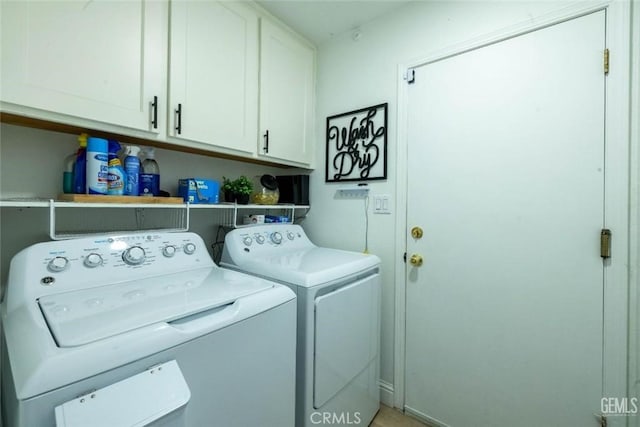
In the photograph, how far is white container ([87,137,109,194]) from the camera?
111cm

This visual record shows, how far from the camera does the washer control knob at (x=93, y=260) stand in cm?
101

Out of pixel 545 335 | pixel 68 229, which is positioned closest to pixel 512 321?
pixel 545 335

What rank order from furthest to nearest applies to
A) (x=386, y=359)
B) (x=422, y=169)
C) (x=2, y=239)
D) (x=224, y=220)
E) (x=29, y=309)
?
(x=224, y=220), (x=386, y=359), (x=422, y=169), (x=2, y=239), (x=29, y=309)

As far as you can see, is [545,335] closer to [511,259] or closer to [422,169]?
[511,259]

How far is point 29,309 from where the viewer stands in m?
0.77

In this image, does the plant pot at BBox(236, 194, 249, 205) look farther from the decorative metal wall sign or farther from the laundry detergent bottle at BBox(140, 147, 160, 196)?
the decorative metal wall sign

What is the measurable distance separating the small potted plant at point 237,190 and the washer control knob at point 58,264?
84cm

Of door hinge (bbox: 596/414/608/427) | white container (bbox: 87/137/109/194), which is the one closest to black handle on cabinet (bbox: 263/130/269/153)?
white container (bbox: 87/137/109/194)

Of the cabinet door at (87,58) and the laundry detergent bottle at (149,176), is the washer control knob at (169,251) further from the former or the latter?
the cabinet door at (87,58)

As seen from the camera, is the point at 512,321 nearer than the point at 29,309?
No

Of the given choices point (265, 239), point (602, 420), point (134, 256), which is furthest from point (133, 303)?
point (602, 420)

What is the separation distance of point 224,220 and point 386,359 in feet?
4.61

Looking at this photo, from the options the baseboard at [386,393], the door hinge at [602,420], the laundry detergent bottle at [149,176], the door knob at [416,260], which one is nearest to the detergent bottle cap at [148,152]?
the laundry detergent bottle at [149,176]

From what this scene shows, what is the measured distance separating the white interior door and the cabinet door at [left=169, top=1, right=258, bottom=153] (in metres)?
1.00
